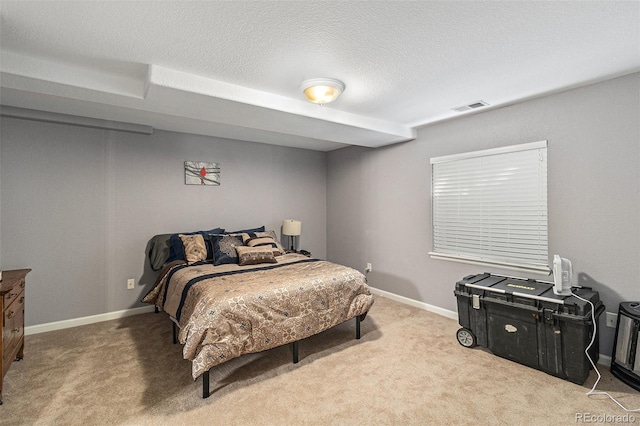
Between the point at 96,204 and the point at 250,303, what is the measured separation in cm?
259

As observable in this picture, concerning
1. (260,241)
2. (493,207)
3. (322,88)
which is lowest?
(260,241)

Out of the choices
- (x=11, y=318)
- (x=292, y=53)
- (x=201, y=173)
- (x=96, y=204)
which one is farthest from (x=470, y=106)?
(x=11, y=318)

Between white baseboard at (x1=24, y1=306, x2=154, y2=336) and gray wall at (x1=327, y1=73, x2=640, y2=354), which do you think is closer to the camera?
gray wall at (x1=327, y1=73, x2=640, y2=354)

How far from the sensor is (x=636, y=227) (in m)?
2.44

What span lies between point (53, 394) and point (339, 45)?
10.7 feet

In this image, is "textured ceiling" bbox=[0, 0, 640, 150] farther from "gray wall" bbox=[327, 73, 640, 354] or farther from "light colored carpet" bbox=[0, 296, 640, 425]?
"light colored carpet" bbox=[0, 296, 640, 425]

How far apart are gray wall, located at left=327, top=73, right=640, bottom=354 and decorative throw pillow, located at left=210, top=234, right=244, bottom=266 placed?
222 centimetres

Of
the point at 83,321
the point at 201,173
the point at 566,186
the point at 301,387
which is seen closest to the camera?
the point at 301,387

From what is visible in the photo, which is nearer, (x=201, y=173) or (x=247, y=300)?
(x=247, y=300)

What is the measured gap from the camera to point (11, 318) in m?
2.33

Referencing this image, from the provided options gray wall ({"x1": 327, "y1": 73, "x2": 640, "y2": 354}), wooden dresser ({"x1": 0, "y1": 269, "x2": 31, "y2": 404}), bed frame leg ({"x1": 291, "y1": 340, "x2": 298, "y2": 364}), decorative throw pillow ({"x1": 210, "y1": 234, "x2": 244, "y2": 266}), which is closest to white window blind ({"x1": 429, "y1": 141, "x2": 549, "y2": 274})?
gray wall ({"x1": 327, "y1": 73, "x2": 640, "y2": 354})

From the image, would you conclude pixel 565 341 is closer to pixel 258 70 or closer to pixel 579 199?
pixel 579 199

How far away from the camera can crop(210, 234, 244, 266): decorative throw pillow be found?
354cm

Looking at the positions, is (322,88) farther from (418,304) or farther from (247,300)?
(418,304)
